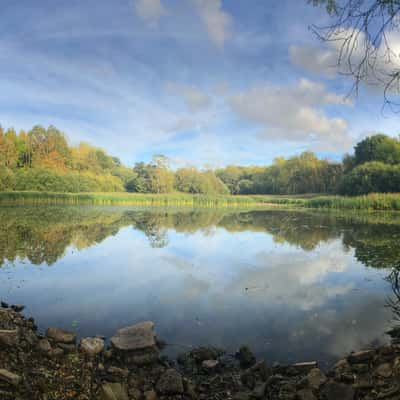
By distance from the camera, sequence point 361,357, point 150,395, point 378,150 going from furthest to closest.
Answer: point 378,150 → point 361,357 → point 150,395

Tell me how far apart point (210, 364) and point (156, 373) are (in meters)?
0.62

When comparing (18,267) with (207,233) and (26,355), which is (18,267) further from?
(207,233)

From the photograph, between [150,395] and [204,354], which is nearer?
[150,395]

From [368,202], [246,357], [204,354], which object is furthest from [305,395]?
[368,202]

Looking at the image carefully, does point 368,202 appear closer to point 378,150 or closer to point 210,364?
point 378,150

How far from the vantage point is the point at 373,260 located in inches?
359

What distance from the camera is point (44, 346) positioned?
11.4 feet

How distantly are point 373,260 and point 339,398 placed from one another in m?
7.55

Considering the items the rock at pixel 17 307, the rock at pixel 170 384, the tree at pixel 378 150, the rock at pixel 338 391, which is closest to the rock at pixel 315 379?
the rock at pixel 338 391

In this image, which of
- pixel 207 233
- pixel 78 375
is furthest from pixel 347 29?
pixel 207 233

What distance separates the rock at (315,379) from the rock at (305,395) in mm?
168

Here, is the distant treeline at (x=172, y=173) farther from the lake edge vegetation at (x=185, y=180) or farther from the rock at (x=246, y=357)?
the rock at (x=246, y=357)

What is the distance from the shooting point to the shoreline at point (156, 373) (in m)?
2.72

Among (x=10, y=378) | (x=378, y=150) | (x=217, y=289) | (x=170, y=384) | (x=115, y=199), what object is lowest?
(x=217, y=289)
